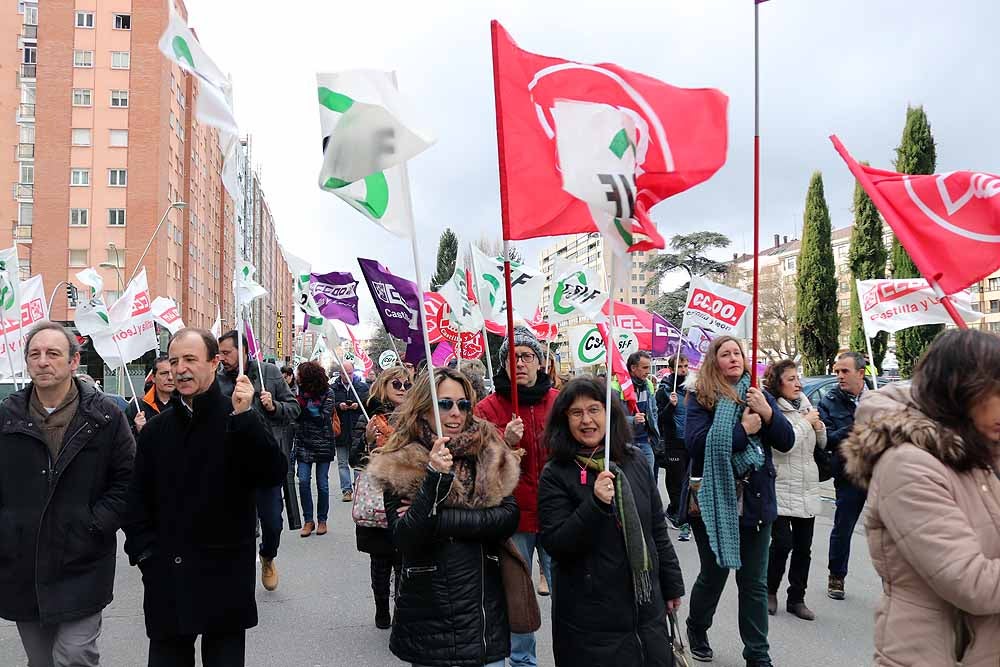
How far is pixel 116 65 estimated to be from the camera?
4766cm

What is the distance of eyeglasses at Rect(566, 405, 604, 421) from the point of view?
3.69 metres

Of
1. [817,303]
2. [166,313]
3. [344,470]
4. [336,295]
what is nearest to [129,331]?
[166,313]

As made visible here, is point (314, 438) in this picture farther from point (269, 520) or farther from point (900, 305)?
point (900, 305)

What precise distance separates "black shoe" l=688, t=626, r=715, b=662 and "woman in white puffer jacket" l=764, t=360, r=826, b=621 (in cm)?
106

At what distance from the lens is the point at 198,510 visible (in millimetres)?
3504

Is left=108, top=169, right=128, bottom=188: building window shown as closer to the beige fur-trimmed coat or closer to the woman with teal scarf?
the woman with teal scarf

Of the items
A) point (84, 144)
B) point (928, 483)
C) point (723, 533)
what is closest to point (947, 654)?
point (928, 483)

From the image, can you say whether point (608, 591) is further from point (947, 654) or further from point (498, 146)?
point (498, 146)

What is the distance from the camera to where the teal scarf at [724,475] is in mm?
4809

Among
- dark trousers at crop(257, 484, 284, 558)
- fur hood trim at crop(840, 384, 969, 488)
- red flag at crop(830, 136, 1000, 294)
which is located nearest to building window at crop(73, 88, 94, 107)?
dark trousers at crop(257, 484, 284, 558)

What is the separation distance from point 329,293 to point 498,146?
8.05 meters

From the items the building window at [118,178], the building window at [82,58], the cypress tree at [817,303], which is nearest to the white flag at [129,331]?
the cypress tree at [817,303]

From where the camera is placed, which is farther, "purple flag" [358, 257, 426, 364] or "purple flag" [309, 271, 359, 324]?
"purple flag" [309, 271, 359, 324]

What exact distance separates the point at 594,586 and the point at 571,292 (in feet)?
31.5
